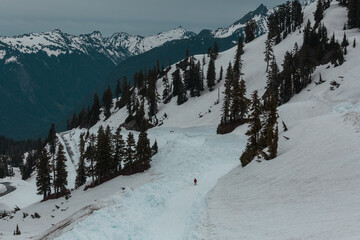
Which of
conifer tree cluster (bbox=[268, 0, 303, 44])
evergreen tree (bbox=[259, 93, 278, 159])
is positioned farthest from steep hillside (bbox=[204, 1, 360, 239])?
conifer tree cluster (bbox=[268, 0, 303, 44])

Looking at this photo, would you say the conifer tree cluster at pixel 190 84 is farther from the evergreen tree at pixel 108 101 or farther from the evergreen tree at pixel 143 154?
the evergreen tree at pixel 143 154

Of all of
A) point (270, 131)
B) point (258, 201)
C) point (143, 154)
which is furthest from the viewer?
point (143, 154)

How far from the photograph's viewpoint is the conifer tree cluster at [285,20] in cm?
12344

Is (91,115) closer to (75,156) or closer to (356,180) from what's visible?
(75,156)

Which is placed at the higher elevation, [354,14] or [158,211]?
[354,14]

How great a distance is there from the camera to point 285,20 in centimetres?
13425

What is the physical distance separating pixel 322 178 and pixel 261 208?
4.07m

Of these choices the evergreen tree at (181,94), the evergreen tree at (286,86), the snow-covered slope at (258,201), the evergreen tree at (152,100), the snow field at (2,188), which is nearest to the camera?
the snow-covered slope at (258,201)

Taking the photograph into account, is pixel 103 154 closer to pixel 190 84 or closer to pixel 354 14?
pixel 190 84

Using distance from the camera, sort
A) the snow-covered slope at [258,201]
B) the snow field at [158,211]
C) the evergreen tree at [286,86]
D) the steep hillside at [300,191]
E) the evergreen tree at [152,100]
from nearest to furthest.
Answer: the steep hillside at [300,191], the snow-covered slope at [258,201], the snow field at [158,211], the evergreen tree at [286,86], the evergreen tree at [152,100]

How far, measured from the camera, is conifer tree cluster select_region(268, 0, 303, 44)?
123m

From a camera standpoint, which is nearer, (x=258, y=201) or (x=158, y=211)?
(x=258, y=201)

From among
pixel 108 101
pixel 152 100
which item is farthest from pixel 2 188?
pixel 152 100

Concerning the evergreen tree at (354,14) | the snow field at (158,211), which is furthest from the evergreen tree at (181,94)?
the snow field at (158,211)
